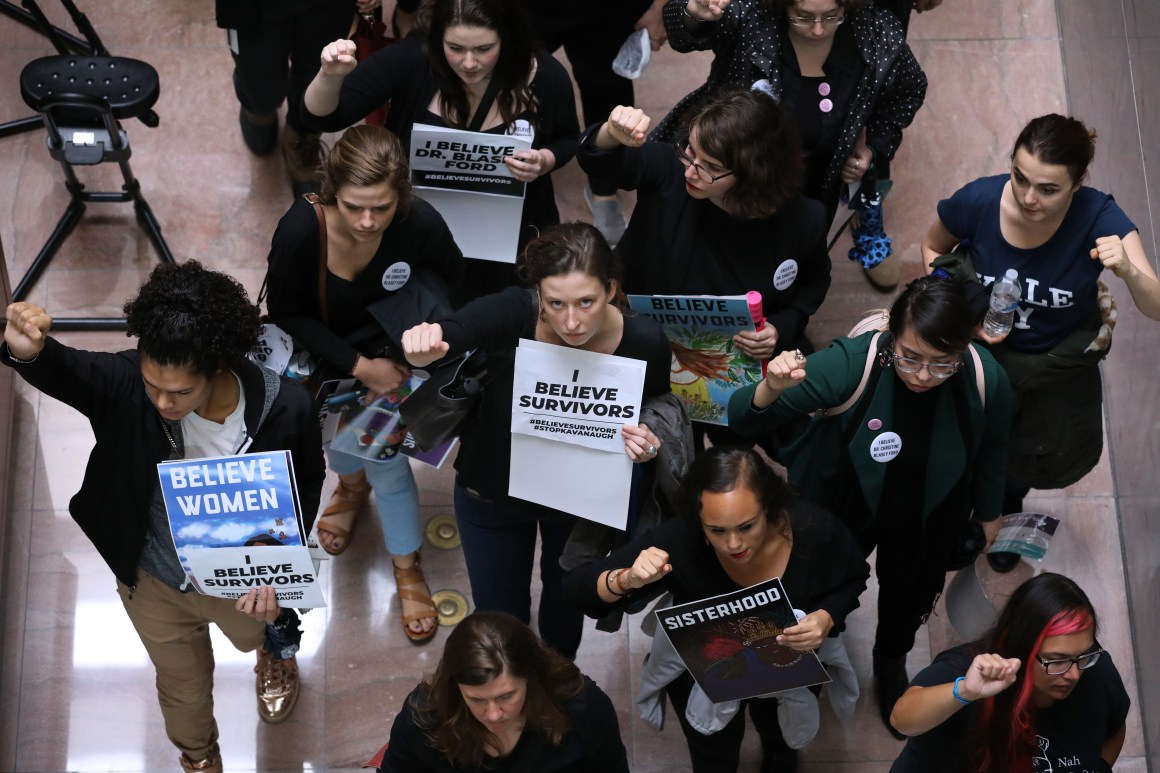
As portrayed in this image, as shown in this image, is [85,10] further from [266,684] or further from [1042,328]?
[1042,328]

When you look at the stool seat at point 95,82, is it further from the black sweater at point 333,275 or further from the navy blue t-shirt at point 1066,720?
the navy blue t-shirt at point 1066,720

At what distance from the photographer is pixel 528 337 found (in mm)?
4078

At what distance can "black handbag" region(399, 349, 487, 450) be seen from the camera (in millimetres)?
4082

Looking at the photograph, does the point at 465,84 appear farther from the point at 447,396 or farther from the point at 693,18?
the point at 447,396

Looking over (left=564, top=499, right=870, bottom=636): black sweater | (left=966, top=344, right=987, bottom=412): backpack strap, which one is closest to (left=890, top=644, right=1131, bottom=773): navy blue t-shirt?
(left=564, top=499, right=870, bottom=636): black sweater

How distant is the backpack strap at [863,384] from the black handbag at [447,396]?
40.0 inches

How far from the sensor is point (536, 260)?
3947 millimetres

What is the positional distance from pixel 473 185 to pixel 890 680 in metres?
2.27

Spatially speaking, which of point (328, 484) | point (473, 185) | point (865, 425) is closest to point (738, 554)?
point (865, 425)

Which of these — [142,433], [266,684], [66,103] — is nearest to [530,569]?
[266,684]

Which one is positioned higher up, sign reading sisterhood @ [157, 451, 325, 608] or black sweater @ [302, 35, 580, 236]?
black sweater @ [302, 35, 580, 236]

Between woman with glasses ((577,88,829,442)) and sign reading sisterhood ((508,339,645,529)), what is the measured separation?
22.6 inches

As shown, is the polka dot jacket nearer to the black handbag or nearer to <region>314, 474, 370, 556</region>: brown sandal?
the black handbag

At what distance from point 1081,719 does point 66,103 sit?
13.8 feet
